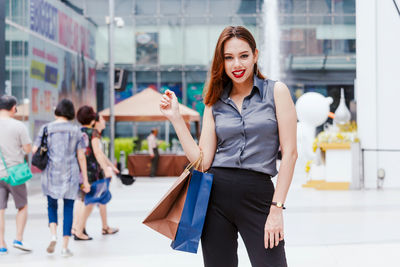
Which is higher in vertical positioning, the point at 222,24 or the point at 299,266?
the point at 222,24

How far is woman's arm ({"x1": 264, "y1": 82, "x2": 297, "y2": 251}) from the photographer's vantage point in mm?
2922

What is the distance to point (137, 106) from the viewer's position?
71.2 feet

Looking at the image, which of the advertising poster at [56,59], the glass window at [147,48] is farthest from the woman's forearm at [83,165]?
the glass window at [147,48]

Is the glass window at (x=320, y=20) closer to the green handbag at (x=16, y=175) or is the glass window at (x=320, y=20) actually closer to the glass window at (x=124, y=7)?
the glass window at (x=124, y=7)

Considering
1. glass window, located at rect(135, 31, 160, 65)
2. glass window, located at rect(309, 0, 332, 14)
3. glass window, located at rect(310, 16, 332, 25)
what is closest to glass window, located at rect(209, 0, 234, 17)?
glass window, located at rect(135, 31, 160, 65)

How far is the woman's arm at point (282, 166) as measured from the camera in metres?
2.92

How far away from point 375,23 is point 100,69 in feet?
64.5

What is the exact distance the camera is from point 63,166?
6.87m

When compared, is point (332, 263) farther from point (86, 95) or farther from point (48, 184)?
point (86, 95)

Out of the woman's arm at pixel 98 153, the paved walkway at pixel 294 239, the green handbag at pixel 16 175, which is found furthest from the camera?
the woman's arm at pixel 98 153

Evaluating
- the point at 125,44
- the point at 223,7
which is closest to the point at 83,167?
the point at 125,44

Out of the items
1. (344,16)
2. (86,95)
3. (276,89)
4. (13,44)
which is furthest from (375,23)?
(344,16)

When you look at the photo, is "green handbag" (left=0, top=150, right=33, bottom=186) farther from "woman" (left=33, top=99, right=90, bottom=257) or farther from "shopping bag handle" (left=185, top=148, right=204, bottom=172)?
"shopping bag handle" (left=185, top=148, right=204, bottom=172)

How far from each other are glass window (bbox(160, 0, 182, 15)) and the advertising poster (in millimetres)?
8714
